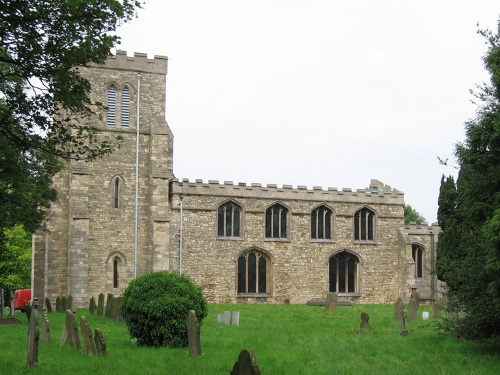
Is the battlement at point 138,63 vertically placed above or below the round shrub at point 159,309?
above

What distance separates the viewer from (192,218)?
103 ft

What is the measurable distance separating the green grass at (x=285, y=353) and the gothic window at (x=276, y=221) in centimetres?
1409

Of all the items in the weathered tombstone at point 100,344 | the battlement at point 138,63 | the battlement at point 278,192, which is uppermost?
the battlement at point 138,63

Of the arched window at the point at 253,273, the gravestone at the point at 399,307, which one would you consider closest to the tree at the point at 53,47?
the gravestone at the point at 399,307

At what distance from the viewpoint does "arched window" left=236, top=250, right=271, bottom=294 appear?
32500mm

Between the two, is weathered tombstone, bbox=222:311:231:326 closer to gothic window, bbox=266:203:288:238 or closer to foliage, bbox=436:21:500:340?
foliage, bbox=436:21:500:340

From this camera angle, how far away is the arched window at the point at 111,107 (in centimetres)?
3094

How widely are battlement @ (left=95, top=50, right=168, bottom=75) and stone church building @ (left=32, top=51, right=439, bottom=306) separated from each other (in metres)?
0.05

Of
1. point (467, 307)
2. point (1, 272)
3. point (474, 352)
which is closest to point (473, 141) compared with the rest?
point (467, 307)

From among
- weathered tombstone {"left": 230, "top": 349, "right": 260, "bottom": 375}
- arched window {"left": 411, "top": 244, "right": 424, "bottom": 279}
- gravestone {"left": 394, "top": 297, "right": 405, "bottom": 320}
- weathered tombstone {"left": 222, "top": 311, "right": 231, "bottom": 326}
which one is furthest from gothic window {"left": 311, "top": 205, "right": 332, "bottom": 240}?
weathered tombstone {"left": 230, "top": 349, "right": 260, "bottom": 375}

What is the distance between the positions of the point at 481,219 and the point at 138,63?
21.7 metres

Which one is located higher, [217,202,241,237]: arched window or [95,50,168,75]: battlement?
[95,50,168,75]: battlement

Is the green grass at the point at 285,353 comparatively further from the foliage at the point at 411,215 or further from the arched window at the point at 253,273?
the foliage at the point at 411,215

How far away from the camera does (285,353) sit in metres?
13.2
